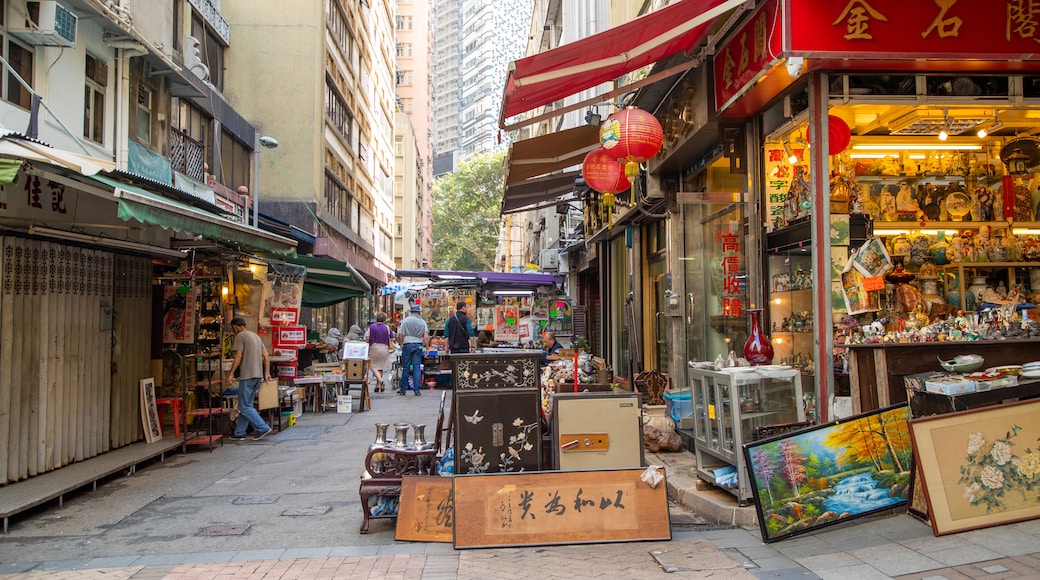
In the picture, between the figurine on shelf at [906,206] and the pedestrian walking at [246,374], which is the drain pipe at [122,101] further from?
the figurine on shelf at [906,206]

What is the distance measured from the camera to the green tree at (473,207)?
5631 centimetres

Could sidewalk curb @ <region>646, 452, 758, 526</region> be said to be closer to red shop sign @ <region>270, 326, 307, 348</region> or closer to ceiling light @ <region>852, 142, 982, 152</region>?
ceiling light @ <region>852, 142, 982, 152</region>

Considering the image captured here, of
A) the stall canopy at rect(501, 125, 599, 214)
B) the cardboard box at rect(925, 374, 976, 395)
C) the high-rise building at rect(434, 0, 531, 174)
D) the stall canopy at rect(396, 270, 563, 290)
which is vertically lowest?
the cardboard box at rect(925, 374, 976, 395)

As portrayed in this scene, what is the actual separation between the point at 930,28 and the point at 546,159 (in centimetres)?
711

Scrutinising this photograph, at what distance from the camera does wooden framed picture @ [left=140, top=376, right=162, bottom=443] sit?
9.32 metres

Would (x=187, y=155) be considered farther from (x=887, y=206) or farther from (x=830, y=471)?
(x=830, y=471)

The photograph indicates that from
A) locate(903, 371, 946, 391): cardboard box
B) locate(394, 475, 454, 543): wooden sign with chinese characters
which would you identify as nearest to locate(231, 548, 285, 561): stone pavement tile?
locate(394, 475, 454, 543): wooden sign with chinese characters

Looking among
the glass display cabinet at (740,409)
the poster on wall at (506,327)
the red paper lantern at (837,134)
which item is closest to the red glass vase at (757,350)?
the glass display cabinet at (740,409)

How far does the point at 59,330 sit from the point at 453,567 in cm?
547

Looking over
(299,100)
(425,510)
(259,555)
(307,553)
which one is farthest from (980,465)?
(299,100)

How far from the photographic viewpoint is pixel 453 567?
491 centimetres

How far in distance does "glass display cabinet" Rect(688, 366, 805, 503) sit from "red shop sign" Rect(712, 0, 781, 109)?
2658 millimetres

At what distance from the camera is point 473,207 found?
5853 centimetres

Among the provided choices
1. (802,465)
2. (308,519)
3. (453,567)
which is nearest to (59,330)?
(308,519)
